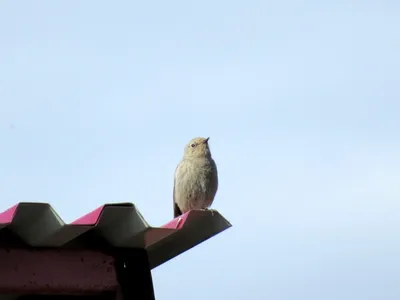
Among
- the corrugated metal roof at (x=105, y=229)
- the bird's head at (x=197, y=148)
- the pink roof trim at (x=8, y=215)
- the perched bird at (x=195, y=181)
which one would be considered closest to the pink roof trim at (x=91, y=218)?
the corrugated metal roof at (x=105, y=229)

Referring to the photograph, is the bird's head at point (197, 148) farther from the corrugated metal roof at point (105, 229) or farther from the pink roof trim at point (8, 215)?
the pink roof trim at point (8, 215)

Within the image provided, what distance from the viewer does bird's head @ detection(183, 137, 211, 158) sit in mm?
11500

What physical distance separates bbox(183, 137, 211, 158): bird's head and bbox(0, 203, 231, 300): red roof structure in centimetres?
526

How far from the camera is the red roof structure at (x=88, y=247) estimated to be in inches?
213

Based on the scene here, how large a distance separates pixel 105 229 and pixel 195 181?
17.6ft

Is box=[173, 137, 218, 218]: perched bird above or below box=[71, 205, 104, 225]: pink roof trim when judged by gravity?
above

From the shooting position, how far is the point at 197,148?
11.6 m

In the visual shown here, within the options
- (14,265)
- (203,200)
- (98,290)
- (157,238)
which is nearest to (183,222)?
(157,238)

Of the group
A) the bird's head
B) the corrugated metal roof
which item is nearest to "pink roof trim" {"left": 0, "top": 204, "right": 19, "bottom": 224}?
the corrugated metal roof

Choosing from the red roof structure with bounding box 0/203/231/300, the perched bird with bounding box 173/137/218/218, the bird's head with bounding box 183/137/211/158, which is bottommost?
the red roof structure with bounding box 0/203/231/300

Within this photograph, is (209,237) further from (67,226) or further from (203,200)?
(203,200)

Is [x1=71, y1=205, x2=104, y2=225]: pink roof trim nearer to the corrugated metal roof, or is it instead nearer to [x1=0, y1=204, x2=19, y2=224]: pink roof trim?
the corrugated metal roof

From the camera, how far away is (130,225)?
5.64 metres

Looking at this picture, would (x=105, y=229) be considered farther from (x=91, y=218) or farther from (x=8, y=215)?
(x=8, y=215)
